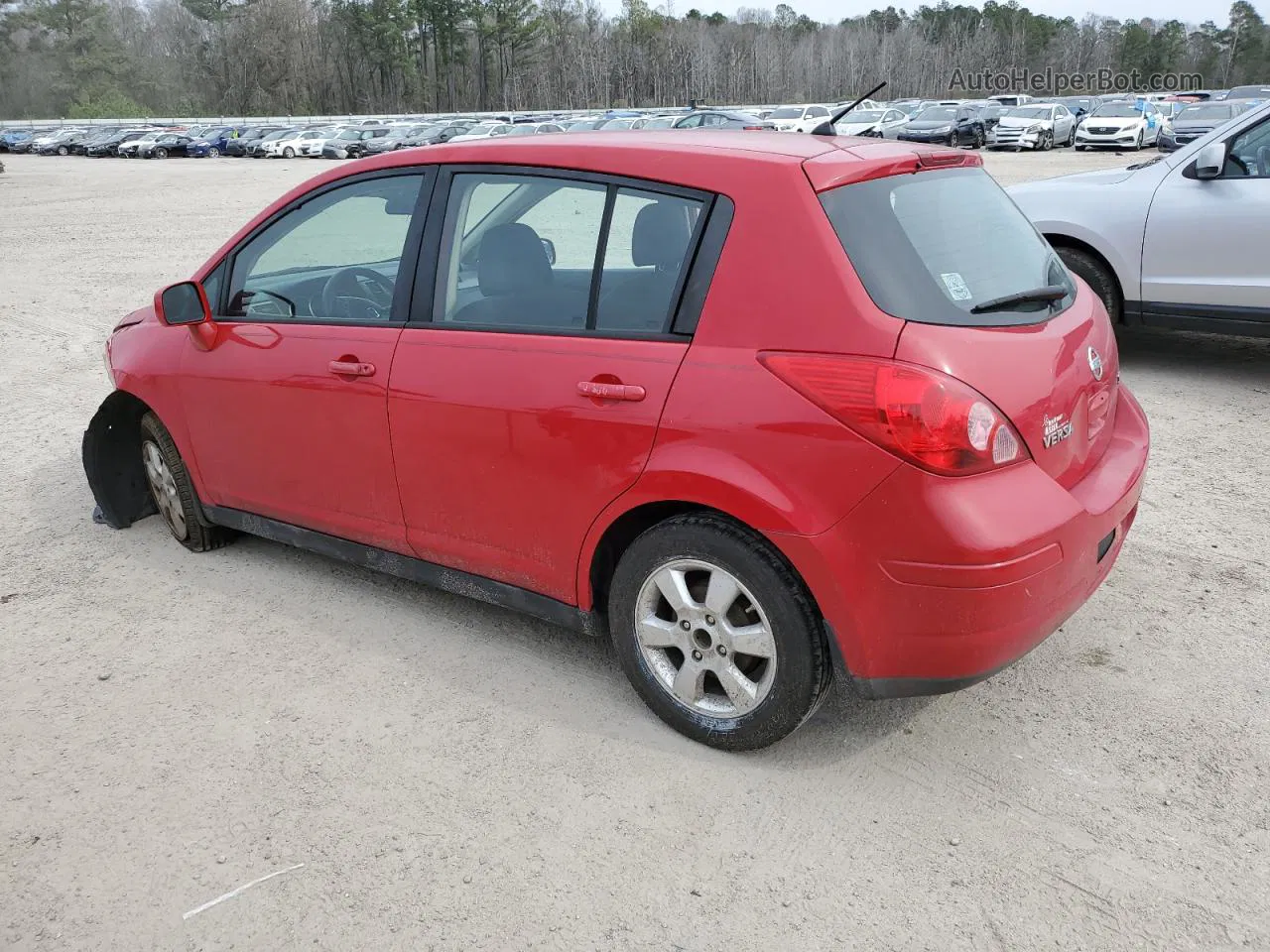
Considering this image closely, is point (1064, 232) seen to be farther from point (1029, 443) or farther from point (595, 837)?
point (595, 837)

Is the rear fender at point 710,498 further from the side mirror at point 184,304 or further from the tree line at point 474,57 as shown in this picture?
the tree line at point 474,57

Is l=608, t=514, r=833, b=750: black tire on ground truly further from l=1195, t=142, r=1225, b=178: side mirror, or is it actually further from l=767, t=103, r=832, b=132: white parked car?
l=767, t=103, r=832, b=132: white parked car

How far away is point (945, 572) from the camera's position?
2674 millimetres

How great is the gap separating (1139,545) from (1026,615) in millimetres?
2105

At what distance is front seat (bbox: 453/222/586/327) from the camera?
337cm

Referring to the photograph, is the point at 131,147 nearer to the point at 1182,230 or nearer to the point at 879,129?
the point at 879,129

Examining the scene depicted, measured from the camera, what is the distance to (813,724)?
336 cm

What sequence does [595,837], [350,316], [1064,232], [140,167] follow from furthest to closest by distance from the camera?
[140,167] → [1064,232] → [350,316] → [595,837]

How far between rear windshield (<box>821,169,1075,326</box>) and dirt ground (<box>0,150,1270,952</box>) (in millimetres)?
1294

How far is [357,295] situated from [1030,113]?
39.9 m

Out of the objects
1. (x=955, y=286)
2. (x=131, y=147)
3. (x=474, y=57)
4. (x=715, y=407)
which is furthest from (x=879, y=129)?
(x=474, y=57)

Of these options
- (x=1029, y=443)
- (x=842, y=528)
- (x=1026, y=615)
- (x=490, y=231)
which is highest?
(x=490, y=231)

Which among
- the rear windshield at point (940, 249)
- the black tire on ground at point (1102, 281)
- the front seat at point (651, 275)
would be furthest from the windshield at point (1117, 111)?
the front seat at point (651, 275)

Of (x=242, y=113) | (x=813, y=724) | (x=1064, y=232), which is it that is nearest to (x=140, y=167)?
(x=1064, y=232)
